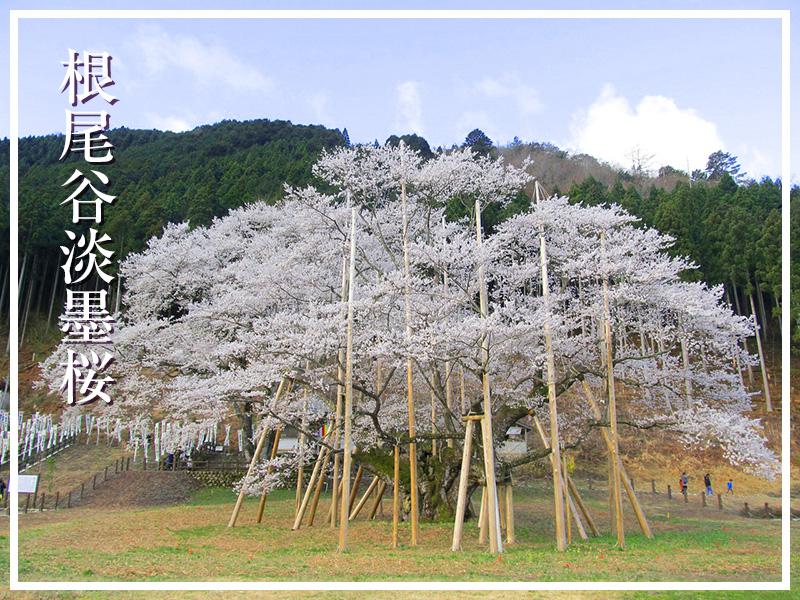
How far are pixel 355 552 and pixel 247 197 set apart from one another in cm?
2391

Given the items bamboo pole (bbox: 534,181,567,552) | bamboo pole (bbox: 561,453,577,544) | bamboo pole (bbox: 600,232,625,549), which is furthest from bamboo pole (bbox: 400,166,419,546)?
bamboo pole (bbox: 600,232,625,549)

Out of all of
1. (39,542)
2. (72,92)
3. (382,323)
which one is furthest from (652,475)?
(72,92)

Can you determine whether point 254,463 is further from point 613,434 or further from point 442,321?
point 613,434

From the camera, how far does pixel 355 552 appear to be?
10.0 meters

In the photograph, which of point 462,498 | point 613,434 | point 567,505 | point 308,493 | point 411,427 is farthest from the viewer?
point 308,493

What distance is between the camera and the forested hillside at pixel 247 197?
91.5 ft

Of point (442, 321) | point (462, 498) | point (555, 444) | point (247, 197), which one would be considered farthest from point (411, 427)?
point (247, 197)

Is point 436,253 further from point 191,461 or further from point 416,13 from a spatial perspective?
point 191,461

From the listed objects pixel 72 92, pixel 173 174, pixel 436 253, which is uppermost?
pixel 173 174

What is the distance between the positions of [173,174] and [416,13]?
31351 mm

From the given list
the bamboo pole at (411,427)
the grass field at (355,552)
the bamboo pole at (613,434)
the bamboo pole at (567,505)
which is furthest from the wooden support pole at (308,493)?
the bamboo pole at (613,434)

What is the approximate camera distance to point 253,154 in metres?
39.1

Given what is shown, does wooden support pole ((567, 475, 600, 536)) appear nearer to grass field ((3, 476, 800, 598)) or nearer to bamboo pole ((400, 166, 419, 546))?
grass field ((3, 476, 800, 598))

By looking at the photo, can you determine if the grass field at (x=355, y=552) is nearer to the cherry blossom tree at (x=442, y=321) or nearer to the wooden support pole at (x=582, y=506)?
the wooden support pole at (x=582, y=506)
